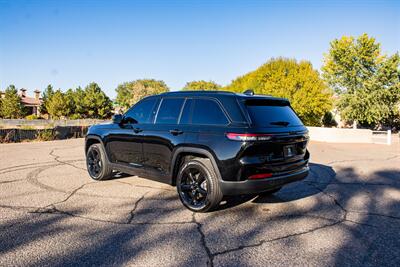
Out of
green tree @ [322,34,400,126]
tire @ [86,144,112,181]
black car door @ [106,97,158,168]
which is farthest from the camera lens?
green tree @ [322,34,400,126]

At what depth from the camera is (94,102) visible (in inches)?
2475

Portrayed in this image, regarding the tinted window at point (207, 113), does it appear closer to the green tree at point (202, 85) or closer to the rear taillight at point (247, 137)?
the rear taillight at point (247, 137)

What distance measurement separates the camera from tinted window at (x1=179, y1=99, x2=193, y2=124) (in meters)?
4.27

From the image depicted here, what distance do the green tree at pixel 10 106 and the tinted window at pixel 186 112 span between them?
5060cm

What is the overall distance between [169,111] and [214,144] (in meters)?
1.22

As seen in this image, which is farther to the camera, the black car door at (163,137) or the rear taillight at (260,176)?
the black car door at (163,137)

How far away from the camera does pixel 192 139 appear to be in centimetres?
401

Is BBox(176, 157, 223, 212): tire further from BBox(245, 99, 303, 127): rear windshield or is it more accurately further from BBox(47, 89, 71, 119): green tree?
BBox(47, 89, 71, 119): green tree

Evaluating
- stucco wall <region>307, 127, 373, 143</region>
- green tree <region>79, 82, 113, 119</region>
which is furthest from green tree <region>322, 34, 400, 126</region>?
green tree <region>79, 82, 113, 119</region>

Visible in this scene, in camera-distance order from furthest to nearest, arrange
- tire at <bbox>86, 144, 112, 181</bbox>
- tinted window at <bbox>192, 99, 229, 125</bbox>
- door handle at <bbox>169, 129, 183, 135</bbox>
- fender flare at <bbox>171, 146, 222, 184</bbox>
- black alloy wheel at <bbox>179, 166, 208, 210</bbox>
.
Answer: tire at <bbox>86, 144, 112, 181</bbox> < door handle at <bbox>169, 129, 183, 135</bbox> < black alloy wheel at <bbox>179, 166, 208, 210</bbox> < tinted window at <bbox>192, 99, 229, 125</bbox> < fender flare at <bbox>171, 146, 222, 184</bbox>

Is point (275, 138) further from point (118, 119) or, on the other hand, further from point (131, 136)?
point (118, 119)

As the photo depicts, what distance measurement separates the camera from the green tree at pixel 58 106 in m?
51.7

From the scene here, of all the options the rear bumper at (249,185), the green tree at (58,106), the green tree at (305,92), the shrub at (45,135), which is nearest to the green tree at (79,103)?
the green tree at (58,106)

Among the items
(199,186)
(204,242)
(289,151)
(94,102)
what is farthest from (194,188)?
(94,102)
